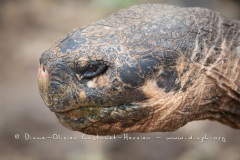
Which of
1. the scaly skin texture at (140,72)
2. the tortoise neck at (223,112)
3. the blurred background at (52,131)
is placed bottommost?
the blurred background at (52,131)

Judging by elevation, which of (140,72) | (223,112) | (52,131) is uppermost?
(140,72)

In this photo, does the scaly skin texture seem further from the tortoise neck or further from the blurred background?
the blurred background

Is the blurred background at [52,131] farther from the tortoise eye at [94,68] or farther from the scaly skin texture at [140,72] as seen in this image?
the tortoise eye at [94,68]

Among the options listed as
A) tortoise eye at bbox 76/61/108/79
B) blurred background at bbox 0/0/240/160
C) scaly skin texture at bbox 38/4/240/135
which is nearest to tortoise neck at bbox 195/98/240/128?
scaly skin texture at bbox 38/4/240/135

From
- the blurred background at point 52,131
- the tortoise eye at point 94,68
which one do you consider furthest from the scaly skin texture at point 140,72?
the blurred background at point 52,131

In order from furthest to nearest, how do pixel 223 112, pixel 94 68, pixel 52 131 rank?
pixel 52 131, pixel 223 112, pixel 94 68

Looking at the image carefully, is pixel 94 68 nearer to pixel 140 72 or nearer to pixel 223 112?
pixel 140 72

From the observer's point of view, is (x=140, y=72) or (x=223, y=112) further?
(x=223, y=112)

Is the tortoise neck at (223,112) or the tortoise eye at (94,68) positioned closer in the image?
the tortoise eye at (94,68)

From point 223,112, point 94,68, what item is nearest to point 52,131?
point 223,112
